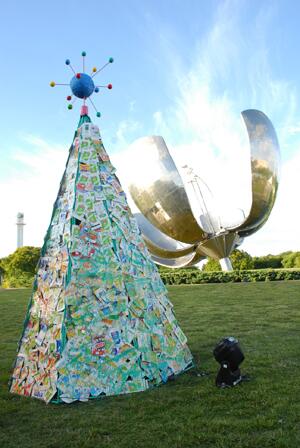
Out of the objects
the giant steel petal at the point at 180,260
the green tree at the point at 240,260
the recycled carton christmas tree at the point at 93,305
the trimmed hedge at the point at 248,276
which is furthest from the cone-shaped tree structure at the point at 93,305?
the green tree at the point at 240,260

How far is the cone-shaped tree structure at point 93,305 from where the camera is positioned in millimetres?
5367

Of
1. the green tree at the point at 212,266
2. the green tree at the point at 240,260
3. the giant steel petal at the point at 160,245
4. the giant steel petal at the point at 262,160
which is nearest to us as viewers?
the giant steel petal at the point at 262,160

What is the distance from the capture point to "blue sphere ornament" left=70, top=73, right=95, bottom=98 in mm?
6668

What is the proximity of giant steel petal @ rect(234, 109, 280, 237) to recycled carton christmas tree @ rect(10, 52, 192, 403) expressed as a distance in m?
11.6

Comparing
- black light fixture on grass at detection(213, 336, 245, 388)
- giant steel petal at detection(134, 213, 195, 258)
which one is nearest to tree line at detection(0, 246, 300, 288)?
giant steel petal at detection(134, 213, 195, 258)

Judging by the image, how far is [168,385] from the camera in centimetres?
574

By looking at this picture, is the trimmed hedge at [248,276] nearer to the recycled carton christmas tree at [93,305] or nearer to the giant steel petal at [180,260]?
the giant steel petal at [180,260]

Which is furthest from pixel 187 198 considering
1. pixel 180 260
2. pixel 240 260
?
pixel 240 260

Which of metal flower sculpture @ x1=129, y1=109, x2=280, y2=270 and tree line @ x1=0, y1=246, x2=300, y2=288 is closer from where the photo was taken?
metal flower sculpture @ x1=129, y1=109, x2=280, y2=270

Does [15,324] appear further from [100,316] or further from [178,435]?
[178,435]

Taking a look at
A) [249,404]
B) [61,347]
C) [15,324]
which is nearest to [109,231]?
[61,347]

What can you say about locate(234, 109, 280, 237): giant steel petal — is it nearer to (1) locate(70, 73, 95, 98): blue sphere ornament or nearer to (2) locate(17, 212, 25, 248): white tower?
(1) locate(70, 73, 95, 98): blue sphere ornament

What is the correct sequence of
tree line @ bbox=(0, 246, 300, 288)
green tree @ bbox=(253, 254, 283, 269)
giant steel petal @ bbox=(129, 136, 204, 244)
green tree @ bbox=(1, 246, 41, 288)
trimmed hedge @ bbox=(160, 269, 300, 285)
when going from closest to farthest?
1. giant steel petal @ bbox=(129, 136, 204, 244)
2. trimmed hedge @ bbox=(160, 269, 300, 285)
3. green tree @ bbox=(253, 254, 283, 269)
4. tree line @ bbox=(0, 246, 300, 288)
5. green tree @ bbox=(1, 246, 41, 288)

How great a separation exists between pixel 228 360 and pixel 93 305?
173 cm
